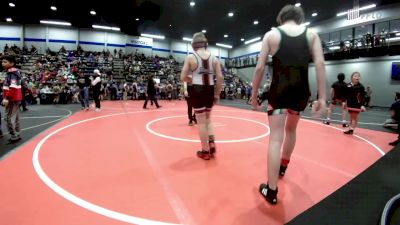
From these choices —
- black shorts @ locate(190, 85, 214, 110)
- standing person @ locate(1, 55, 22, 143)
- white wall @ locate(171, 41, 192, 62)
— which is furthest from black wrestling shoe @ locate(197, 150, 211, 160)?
white wall @ locate(171, 41, 192, 62)

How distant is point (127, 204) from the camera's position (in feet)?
7.44

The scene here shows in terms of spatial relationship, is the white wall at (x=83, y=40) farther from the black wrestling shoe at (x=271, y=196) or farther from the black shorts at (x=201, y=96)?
the black wrestling shoe at (x=271, y=196)

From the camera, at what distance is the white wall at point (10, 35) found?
24125 mm

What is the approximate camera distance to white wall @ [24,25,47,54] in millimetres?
24780

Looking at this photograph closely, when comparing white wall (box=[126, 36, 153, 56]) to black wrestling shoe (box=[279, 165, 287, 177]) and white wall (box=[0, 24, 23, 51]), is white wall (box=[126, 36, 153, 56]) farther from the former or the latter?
black wrestling shoe (box=[279, 165, 287, 177])

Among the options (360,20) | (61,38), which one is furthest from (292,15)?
(61,38)

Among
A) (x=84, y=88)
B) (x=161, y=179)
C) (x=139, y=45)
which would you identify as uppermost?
(x=139, y=45)

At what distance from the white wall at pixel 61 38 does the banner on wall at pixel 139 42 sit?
545cm

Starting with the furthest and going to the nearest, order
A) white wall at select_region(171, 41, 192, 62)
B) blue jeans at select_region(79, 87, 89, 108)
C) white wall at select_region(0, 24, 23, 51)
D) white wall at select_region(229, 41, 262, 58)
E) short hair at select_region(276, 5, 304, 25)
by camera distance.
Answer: white wall at select_region(171, 41, 192, 62) < white wall at select_region(229, 41, 262, 58) < white wall at select_region(0, 24, 23, 51) < blue jeans at select_region(79, 87, 89, 108) < short hair at select_region(276, 5, 304, 25)

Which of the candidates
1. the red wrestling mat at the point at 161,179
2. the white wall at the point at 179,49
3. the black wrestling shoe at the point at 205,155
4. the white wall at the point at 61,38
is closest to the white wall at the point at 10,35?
the white wall at the point at 61,38

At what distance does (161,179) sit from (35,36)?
2850 centimetres

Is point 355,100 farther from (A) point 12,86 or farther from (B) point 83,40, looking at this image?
(B) point 83,40

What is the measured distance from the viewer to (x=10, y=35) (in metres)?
24.2

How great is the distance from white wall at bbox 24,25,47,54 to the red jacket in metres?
24.6
